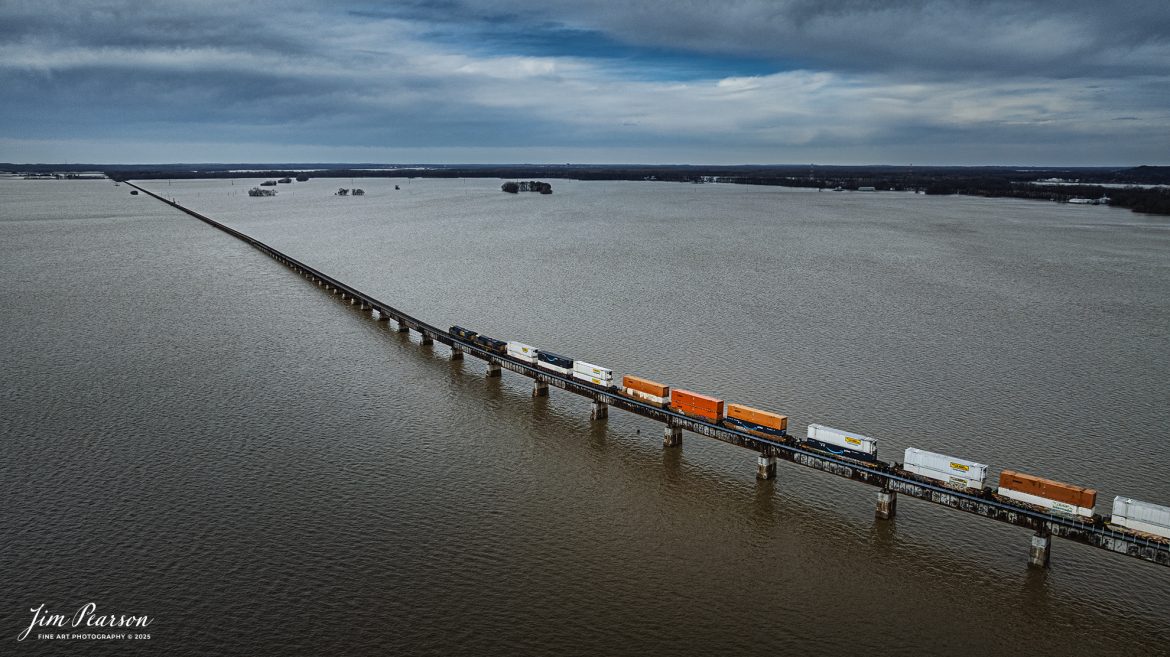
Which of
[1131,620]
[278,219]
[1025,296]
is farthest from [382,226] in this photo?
[1131,620]

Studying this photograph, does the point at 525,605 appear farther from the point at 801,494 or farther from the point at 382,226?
the point at 382,226

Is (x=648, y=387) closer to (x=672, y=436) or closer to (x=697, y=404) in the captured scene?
(x=672, y=436)

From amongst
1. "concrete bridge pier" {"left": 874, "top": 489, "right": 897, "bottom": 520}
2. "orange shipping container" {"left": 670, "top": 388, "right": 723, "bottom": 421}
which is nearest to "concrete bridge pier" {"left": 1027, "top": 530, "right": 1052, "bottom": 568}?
"concrete bridge pier" {"left": 874, "top": 489, "right": 897, "bottom": 520}

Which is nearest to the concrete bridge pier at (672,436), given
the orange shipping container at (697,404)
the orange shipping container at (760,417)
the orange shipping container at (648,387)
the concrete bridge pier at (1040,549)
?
the orange shipping container at (697,404)

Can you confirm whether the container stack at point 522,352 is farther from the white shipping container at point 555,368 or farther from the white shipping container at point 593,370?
the white shipping container at point 593,370

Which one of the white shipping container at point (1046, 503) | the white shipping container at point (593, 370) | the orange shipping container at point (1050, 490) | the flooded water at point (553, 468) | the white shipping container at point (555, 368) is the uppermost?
the white shipping container at point (593, 370)

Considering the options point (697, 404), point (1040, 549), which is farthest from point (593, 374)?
point (1040, 549)
